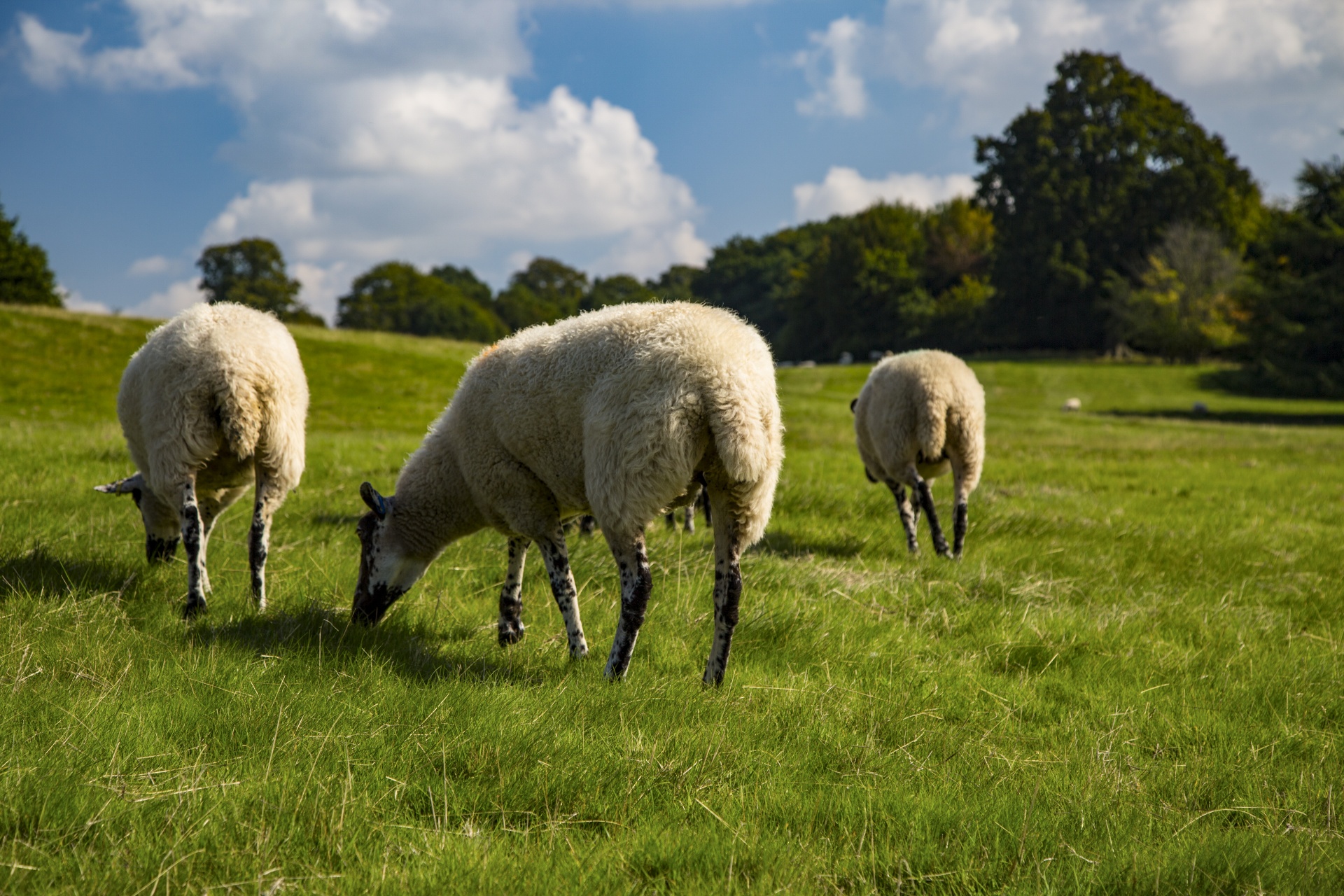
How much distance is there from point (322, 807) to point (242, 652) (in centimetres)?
189

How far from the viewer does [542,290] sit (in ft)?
440

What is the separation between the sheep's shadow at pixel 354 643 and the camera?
456cm

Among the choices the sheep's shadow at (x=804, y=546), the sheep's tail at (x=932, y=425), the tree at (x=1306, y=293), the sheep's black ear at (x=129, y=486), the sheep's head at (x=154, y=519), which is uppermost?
the tree at (x=1306, y=293)

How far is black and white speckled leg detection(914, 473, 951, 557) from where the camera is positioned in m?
8.74

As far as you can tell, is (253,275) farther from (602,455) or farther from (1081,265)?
(602,455)

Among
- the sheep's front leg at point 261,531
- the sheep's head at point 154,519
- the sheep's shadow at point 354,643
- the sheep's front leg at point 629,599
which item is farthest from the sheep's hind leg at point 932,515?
the sheep's head at point 154,519

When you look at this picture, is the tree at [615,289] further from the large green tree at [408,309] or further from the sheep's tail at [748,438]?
the sheep's tail at [748,438]

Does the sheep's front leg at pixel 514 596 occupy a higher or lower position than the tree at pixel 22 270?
lower

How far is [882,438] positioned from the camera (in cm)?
945

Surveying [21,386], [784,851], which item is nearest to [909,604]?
[784,851]

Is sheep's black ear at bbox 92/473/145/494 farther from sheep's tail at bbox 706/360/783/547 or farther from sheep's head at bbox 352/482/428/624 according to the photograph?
sheep's tail at bbox 706/360/783/547

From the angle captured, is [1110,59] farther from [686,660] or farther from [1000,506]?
[686,660]

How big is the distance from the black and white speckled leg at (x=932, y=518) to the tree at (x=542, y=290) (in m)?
110

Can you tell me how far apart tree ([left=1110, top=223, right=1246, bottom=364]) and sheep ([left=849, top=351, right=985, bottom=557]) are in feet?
180
